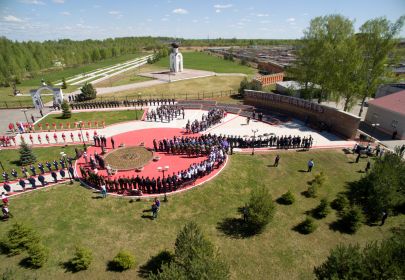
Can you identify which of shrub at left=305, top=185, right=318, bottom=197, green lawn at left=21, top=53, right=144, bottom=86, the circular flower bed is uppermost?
shrub at left=305, top=185, right=318, bottom=197

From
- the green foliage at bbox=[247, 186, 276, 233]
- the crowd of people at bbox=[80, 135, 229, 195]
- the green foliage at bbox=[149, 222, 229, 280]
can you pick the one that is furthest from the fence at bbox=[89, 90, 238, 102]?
the green foliage at bbox=[149, 222, 229, 280]

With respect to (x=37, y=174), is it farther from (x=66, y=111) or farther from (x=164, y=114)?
(x=164, y=114)

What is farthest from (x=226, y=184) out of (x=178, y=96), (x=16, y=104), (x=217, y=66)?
(x=217, y=66)

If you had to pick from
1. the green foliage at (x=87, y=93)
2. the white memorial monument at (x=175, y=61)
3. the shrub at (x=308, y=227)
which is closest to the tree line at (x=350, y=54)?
the shrub at (x=308, y=227)

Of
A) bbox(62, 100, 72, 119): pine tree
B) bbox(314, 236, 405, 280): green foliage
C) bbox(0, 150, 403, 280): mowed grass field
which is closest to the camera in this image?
bbox(314, 236, 405, 280): green foliage

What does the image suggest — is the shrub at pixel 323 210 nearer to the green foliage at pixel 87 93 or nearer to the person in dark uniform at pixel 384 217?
the person in dark uniform at pixel 384 217

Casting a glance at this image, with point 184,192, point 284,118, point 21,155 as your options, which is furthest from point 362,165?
point 21,155

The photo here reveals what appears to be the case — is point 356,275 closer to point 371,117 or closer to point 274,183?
point 274,183

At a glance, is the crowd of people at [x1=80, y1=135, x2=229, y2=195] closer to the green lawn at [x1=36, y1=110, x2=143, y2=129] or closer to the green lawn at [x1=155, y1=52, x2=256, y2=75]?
the green lawn at [x1=36, y1=110, x2=143, y2=129]
